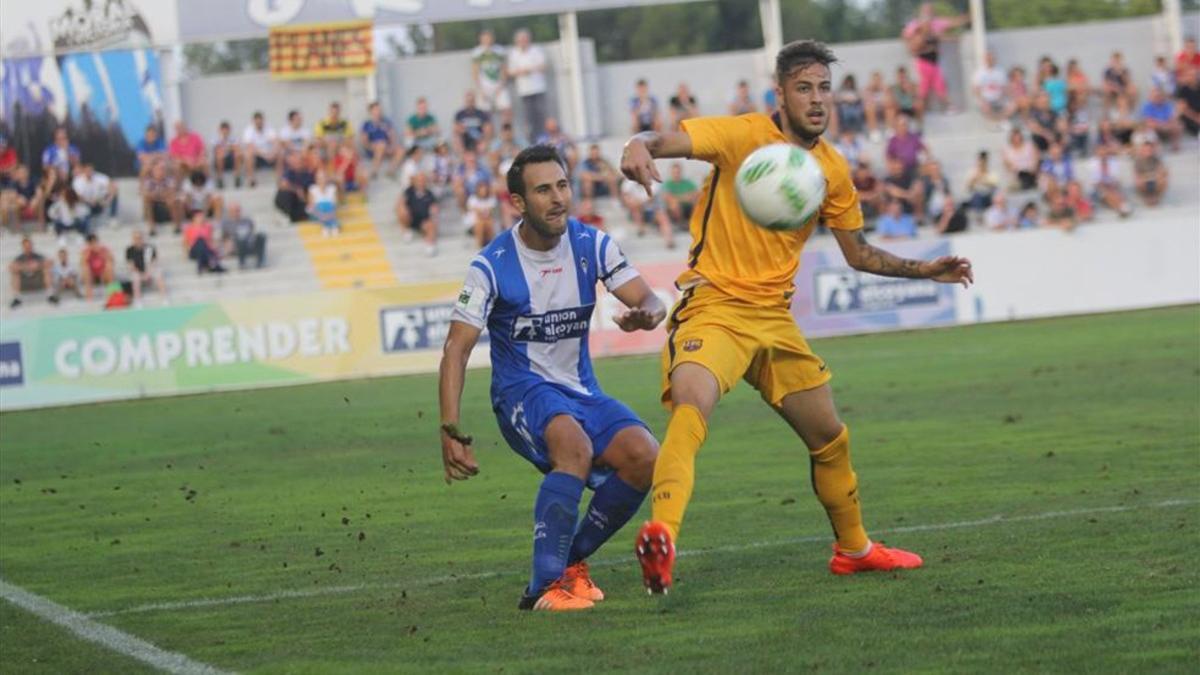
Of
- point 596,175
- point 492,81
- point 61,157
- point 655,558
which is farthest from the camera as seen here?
point 492,81

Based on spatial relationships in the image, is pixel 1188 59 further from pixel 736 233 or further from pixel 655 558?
pixel 655 558

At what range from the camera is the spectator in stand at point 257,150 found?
34.2m

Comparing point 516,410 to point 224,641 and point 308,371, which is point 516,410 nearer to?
point 224,641

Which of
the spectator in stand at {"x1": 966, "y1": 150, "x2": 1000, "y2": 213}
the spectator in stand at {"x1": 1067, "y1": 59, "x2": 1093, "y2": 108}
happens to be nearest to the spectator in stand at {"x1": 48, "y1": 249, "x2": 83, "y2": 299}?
the spectator in stand at {"x1": 966, "y1": 150, "x2": 1000, "y2": 213}

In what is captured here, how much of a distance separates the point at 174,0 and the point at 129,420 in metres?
16.3

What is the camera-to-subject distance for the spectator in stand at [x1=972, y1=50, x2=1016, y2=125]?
36438 mm

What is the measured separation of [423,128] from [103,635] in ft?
90.2

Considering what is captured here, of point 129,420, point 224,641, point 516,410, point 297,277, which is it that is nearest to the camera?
point 224,641

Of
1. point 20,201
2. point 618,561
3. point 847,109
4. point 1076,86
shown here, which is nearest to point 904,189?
point 847,109

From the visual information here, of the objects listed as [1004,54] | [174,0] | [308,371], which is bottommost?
[308,371]

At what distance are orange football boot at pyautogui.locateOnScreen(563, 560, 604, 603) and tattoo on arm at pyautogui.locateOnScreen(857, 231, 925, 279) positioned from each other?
183 centimetres

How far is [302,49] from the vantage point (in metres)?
35.9

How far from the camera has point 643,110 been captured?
3488 cm

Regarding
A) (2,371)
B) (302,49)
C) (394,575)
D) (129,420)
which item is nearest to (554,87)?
(302,49)
